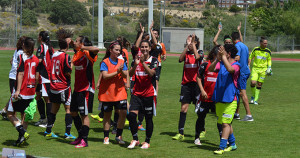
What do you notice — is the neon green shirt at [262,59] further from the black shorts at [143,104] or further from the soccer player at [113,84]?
the soccer player at [113,84]

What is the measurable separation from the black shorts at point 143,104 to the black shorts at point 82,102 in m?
0.79

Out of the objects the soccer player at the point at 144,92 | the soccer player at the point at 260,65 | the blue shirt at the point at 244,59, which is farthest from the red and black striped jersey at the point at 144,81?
the soccer player at the point at 260,65

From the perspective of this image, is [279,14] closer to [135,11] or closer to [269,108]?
[135,11]

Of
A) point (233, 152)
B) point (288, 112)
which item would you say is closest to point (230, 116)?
point (233, 152)

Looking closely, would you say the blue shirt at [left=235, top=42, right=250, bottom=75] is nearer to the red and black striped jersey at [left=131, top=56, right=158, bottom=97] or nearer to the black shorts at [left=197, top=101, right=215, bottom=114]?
the black shorts at [left=197, top=101, right=215, bottom=114]

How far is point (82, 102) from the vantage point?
27.9ft

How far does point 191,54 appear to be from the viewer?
375 inches

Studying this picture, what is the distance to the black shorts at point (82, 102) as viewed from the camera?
27.8 ft

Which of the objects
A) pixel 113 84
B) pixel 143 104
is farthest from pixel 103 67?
pixel 143 104

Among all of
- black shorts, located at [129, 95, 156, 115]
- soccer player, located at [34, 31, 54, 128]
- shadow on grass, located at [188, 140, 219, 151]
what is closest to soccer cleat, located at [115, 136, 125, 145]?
black shorts, located at [129, 95, 156, 115]

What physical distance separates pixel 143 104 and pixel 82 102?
112 cm

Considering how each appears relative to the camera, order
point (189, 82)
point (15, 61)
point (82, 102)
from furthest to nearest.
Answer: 1. point (15, 61)
2. point (189, 82)
3. point (82, 102)

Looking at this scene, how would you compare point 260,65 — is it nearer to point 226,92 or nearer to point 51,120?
point 226,92

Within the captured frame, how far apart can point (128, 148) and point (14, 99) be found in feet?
7.25
